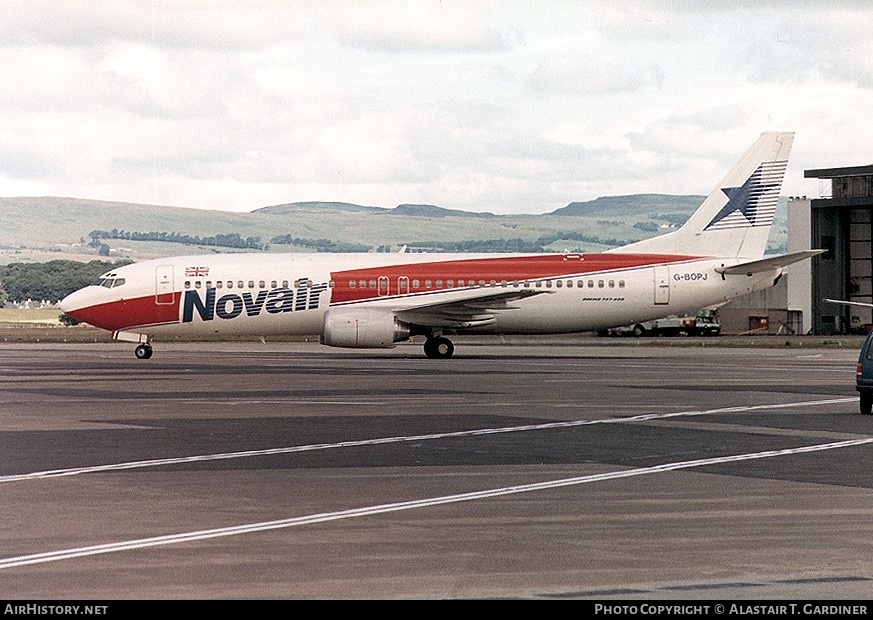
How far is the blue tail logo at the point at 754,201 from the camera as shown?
57.8m

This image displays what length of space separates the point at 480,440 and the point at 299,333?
34079 millimetres

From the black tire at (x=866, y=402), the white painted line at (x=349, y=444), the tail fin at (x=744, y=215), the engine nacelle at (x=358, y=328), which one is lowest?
the white painted line at (x=349, y=444)

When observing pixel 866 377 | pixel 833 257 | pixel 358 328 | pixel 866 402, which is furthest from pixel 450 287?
pixel 833 257

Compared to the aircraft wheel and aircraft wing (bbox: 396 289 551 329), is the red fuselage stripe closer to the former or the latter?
aircraft wing (bbox: 396 289 551 329)

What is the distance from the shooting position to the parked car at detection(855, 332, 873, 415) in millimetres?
27172

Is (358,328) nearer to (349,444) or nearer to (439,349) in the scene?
(439,349)

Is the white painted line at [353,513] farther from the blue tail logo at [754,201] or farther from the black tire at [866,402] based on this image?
the blue tail logo at [754,201]

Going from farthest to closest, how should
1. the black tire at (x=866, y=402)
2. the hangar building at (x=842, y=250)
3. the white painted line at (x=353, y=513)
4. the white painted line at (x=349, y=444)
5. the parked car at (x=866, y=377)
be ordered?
the hangar building at (x=842, y=250) < the black tire at (x=866, y=402) < the parked car at (x=866, y=377) < the white painted line at (x=349, y=444) < the white painted line at (x=353, y=513)

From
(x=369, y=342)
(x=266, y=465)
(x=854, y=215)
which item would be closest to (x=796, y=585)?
(x=266, y=465)

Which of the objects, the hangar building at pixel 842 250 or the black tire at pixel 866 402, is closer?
the black tire at pixel 866 402

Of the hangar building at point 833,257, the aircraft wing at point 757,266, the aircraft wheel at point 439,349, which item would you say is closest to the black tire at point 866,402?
the aircraft wheel at point 439,349

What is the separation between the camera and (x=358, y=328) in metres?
52.3

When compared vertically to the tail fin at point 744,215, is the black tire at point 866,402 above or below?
Answer: below

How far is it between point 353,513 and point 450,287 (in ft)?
135
